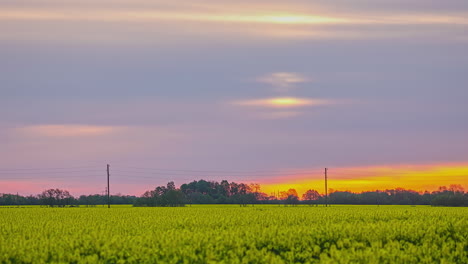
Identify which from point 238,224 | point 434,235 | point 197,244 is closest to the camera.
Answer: point 197,244

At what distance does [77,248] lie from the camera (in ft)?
94.1

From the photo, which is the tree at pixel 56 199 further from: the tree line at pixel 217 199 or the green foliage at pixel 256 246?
the green foliage at pixel 256 246

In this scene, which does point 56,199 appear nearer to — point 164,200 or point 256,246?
point 164,200

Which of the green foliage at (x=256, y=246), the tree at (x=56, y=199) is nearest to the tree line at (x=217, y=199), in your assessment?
the tree at (x=56, y=199)

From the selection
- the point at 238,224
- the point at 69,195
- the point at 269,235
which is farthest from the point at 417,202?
the point at 269,235

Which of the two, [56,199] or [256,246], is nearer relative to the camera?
[256,246]

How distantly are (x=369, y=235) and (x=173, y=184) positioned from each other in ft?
528

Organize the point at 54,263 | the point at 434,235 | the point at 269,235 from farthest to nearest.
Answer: the point at 434,235, the point at 269,235, the point at 54,263

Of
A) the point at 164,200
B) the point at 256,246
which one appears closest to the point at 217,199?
the point at 164,200

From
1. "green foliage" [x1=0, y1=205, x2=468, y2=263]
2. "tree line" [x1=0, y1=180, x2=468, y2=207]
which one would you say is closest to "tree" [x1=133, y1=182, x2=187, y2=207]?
"tree line" [x1=0, y1=180, x2=468, y2=207]

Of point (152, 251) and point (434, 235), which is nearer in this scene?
point (152, 251)

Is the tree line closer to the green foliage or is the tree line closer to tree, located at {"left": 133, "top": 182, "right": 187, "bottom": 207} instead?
tree, located at {"left": 133, "top": 182, "right": 187, "bottom": 207}

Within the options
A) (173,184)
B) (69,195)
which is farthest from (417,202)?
(69,195)

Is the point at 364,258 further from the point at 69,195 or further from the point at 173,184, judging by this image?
the point at 173,184
